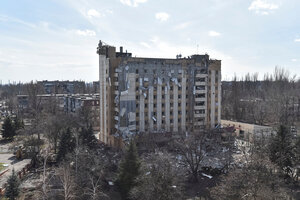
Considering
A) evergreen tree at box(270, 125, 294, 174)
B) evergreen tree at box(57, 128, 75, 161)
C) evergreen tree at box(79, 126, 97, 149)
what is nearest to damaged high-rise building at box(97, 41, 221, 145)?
evergreen tree at box(79, 126, 97, 149)

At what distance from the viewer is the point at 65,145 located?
2878 centimetres

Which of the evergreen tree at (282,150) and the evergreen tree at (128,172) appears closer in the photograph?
the evergreen tree at (128,172)

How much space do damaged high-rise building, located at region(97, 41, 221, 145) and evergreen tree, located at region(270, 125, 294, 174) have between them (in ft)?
51.8

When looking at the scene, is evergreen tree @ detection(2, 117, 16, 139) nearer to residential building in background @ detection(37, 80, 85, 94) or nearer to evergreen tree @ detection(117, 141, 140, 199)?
evergreen tree @ detection(117, 141, 140, 199)

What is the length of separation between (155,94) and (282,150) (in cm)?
1995

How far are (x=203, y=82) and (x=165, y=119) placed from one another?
9357 millimetres

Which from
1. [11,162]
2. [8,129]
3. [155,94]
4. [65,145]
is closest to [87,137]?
[65,145]

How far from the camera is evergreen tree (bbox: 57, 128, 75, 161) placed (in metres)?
28.5

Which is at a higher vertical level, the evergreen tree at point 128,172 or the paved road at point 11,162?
the evergreen tree at point 128,172

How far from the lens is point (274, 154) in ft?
76.8

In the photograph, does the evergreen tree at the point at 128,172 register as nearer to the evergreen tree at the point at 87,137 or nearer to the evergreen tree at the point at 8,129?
the evergreen tree at the point at 87,137

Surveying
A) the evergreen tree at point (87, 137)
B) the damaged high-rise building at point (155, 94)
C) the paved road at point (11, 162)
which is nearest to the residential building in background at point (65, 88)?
the damaged high-rise building at point (155, 94)

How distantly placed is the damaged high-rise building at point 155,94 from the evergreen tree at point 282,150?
51.8 feet

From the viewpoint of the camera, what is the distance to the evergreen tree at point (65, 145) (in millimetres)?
28502
